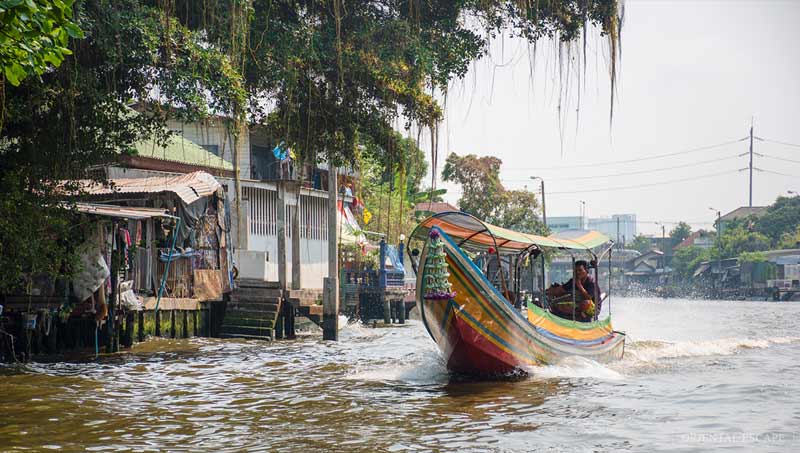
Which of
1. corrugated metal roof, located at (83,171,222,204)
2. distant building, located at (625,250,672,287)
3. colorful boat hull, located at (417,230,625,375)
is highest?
corrugated metal roof, located at (83,171,222,204)

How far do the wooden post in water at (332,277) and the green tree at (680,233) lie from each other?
81.0 m

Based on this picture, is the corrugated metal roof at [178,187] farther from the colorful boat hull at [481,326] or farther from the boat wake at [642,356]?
the boat wake at [642,356]

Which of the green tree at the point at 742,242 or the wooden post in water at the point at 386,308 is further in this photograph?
the green tree at the point at 742,242

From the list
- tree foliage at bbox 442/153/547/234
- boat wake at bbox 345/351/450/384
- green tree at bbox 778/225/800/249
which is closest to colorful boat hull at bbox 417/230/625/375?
boat wake at bbox 345/351/450/384

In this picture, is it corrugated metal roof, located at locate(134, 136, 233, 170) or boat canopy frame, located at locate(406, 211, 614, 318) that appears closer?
boat canopy frame, located at locate(406, 211, 614, 318)

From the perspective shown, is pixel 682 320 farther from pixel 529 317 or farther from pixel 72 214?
pixel 72 214

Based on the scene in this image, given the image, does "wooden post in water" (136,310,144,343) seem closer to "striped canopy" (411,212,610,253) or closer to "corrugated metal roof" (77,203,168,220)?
"corrugated metal roof" (77,203,168,220)

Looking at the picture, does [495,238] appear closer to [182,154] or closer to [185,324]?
[185,324]

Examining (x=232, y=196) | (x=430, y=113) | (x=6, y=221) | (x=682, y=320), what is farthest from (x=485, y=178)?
(x=6, y=221)

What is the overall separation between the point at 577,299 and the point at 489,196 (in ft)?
94.2

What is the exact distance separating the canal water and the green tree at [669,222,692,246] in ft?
265

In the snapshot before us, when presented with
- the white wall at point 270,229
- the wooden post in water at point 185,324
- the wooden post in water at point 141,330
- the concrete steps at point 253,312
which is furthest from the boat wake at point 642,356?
the white wall at point 270,229

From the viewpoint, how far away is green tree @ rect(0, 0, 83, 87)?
513cm

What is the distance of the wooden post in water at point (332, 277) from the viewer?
18.1 m
